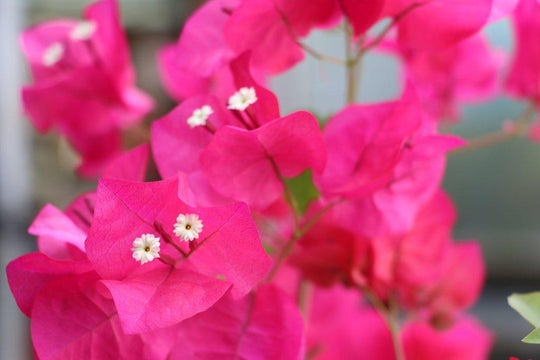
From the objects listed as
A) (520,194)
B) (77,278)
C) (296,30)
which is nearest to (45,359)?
(77,278)

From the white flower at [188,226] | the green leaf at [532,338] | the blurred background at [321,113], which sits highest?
the white flower at [188,226]

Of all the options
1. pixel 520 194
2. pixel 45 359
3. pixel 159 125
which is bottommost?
pixel 520 194

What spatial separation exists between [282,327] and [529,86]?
34 cm

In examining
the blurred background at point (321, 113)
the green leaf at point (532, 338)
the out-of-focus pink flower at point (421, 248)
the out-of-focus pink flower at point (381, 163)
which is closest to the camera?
the green leaf at point (532, 338)

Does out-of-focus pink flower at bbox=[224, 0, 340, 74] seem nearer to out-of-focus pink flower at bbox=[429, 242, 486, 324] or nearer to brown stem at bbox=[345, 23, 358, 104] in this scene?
brown stem at bbox=[345, 23, 358, 104]

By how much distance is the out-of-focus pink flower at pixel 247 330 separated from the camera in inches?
14.0

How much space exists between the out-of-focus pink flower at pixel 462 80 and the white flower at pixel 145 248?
388 millimetres

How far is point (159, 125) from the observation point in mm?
408

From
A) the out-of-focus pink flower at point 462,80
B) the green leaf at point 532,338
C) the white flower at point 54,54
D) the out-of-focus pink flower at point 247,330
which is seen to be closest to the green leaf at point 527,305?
the green leaf at point 532,338

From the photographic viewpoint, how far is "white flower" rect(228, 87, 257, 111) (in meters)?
0.36

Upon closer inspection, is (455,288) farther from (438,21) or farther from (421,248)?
(438,21)

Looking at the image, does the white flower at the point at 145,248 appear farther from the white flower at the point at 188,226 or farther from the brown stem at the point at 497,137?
the brown stem at the point at 497,137

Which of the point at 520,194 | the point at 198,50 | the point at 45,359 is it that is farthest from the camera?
the point at 520,194

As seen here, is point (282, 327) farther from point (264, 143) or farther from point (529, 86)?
point (529, 86)
